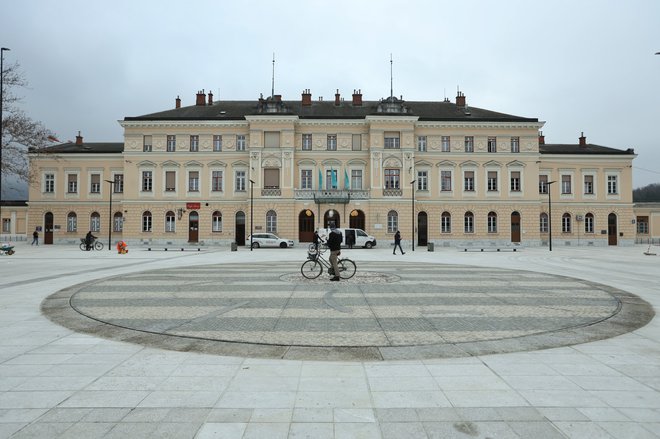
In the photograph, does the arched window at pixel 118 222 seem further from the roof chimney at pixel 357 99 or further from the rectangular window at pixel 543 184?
the rectangular window at pixel 543 184

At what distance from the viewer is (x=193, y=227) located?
138 ft

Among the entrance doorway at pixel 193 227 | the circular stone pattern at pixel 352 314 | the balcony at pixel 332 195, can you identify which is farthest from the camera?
the entrance doorway at pixel 193 227

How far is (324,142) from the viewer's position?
1639 inches

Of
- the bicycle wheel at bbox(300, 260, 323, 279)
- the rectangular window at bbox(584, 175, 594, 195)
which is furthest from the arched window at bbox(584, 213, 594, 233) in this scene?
the bicycle wheel at bbox(300, 260, 323, 279)

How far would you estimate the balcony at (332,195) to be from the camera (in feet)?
131

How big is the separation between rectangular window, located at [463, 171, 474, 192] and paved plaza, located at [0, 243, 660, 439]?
111 ft

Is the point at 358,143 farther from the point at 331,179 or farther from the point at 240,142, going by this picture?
the point at 240,142

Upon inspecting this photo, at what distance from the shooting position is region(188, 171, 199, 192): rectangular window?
139 feet

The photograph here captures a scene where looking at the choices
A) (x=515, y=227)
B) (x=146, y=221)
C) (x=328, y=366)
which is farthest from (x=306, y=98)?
(x=328, y=366)

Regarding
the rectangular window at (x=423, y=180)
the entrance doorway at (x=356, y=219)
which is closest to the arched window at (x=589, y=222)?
the rectangular window at (x=423, y=180)

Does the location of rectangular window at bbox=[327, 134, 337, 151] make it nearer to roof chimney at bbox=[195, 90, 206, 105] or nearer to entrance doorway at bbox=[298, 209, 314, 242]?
entrance doorway at bbox=[298, 209, 314, 242]

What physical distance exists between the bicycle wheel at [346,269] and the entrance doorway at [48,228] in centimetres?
4420

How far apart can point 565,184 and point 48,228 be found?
5849cm

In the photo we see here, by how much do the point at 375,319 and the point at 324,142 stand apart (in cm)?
3565
